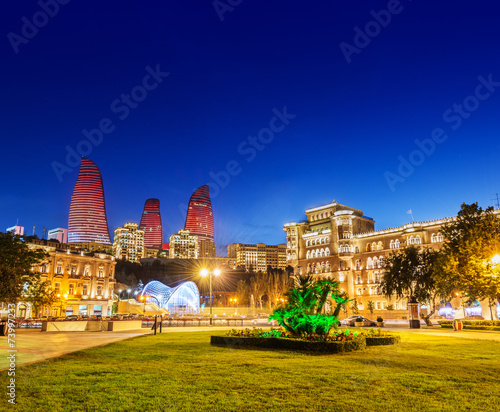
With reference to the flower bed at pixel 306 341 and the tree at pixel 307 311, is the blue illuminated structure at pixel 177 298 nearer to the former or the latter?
the flower bed at pixel 306 341

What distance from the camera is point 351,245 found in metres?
93.4

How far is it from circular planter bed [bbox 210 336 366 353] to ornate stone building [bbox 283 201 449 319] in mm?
59290

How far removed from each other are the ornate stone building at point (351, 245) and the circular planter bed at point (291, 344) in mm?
59290

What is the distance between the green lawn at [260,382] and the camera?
8.15 meters

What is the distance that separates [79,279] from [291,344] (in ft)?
248

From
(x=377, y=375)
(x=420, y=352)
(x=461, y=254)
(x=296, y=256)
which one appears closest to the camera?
(x=377, y=375)

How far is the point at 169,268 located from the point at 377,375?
16171 cm

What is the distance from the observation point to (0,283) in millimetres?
27125

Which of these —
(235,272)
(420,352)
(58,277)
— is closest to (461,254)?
(420,352)

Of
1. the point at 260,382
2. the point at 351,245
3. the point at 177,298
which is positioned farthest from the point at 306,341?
the point at 351,245

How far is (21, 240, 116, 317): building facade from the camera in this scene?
7775 centimetres

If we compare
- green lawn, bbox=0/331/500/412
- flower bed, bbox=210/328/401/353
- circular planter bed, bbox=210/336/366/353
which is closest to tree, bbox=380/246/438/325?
flower bed, bbox=210/328/401/353

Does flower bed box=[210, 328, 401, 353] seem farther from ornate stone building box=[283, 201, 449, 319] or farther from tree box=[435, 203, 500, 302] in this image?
ornate stone building box=[283, 201, 449, 319]

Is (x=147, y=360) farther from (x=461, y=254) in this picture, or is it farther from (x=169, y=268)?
(x=169, y=268)
